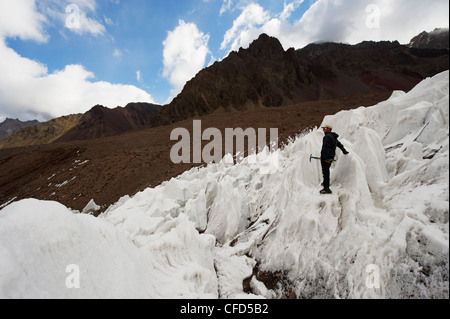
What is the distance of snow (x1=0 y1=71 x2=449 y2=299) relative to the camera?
2.50 m

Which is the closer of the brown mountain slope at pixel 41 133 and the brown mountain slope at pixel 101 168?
the brown mountain slope at pixel 101 168

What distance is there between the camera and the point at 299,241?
4.09 meters

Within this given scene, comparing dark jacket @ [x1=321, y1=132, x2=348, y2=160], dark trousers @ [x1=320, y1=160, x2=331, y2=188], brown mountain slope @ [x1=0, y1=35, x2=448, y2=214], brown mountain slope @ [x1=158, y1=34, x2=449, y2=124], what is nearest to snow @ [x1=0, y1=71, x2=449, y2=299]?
dark trousers @ [x1=320, y1=160, x2=331, y2=188]

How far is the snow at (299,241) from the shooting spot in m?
2.50

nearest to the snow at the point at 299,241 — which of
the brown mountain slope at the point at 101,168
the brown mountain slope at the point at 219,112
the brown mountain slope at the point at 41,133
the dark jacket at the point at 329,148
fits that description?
the dark jacket at the point at 329,148

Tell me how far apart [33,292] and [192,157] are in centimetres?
1779

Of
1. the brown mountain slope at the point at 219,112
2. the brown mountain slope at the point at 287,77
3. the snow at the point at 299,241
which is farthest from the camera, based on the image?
the brown mountain slope at the point at 287,77

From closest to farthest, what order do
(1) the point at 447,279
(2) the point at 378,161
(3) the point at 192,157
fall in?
(1) the point at 447,279 < (2) the point at 378,161 < (3) the point at 192,157

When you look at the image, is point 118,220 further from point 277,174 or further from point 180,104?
point 180,104

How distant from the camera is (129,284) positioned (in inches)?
112

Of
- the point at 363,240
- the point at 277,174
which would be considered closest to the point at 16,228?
the point at 363,240

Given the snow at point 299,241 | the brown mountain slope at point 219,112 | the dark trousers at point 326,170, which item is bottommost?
the snow at point 299,241

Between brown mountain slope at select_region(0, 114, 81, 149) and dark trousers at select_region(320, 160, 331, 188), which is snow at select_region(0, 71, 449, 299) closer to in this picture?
dark trousers at select_region(320, 160, 331, 188)

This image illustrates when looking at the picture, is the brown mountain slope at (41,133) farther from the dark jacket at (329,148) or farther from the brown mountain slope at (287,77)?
the dark jacket at (329,148)
